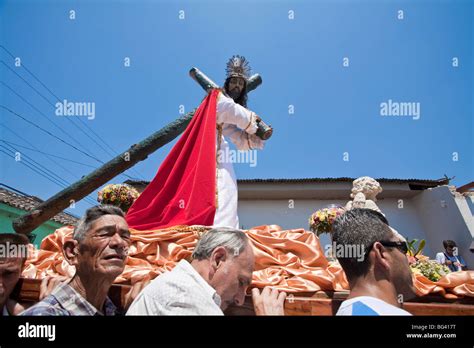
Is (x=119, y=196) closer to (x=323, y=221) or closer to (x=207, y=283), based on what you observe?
(x=323, y=221)

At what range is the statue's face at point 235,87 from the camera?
14.1 ft

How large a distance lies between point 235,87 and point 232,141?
26.7 inches

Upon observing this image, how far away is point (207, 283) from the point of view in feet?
4.97

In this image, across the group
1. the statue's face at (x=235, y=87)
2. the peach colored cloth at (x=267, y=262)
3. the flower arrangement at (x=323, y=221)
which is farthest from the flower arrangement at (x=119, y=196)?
the flower arrangement at (x=323, y=221)

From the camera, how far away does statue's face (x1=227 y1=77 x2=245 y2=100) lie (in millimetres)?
4312

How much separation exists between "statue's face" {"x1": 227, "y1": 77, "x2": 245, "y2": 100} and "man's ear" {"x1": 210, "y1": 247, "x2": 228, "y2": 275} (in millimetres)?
2979

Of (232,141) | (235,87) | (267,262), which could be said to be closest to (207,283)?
(267,262)

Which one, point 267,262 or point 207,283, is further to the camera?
point 267,262

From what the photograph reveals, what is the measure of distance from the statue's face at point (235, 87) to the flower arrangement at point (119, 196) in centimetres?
159

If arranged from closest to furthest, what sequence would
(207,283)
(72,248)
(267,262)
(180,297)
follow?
1. (180,297)
2. (207,283)
3. (72,248)
4. (267,262)

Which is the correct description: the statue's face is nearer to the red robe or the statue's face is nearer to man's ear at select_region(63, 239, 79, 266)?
the red robe

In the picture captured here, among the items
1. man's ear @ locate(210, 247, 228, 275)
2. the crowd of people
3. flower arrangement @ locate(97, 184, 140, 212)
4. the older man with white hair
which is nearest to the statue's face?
flower arrangement @ locate(97, 184, 140, 212)
